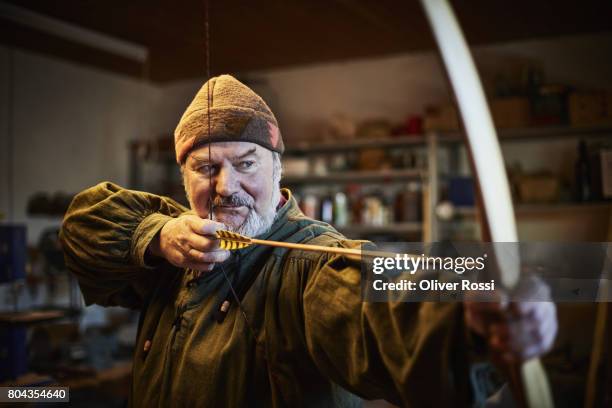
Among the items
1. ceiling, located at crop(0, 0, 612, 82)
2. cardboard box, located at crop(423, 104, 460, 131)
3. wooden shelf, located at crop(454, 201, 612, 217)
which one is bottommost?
wooden shelf, located at crop(454, 201, 612, 217)

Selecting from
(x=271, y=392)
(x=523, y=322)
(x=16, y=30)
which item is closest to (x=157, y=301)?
(x=271, y=392)

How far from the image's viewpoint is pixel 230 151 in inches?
40.6

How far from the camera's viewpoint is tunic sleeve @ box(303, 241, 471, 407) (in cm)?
73

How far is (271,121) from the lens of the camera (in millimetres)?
1105

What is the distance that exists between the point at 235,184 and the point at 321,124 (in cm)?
433

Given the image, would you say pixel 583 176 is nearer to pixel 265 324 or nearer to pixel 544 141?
pixel 544 141

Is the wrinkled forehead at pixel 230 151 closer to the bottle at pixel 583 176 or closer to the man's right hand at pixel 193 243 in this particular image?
the man's right hand at pixel 193 243

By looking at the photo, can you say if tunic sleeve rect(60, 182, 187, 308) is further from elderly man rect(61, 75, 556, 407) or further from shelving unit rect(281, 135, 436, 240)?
shelving unit rect(281, 135, 436, 240)

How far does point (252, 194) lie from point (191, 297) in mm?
249

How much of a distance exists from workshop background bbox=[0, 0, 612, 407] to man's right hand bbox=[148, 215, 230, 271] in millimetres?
721

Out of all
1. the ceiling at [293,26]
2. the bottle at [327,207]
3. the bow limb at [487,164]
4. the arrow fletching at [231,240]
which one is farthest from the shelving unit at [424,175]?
the bow limb at [487,164]

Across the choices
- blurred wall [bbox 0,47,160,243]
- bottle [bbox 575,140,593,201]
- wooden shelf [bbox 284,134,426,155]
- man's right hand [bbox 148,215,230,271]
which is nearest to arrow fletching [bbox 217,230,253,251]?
man's right hand [bbox 148,215,230,271]

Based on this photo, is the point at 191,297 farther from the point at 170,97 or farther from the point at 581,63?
the point at 581,63

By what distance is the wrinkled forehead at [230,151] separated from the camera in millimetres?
1030
